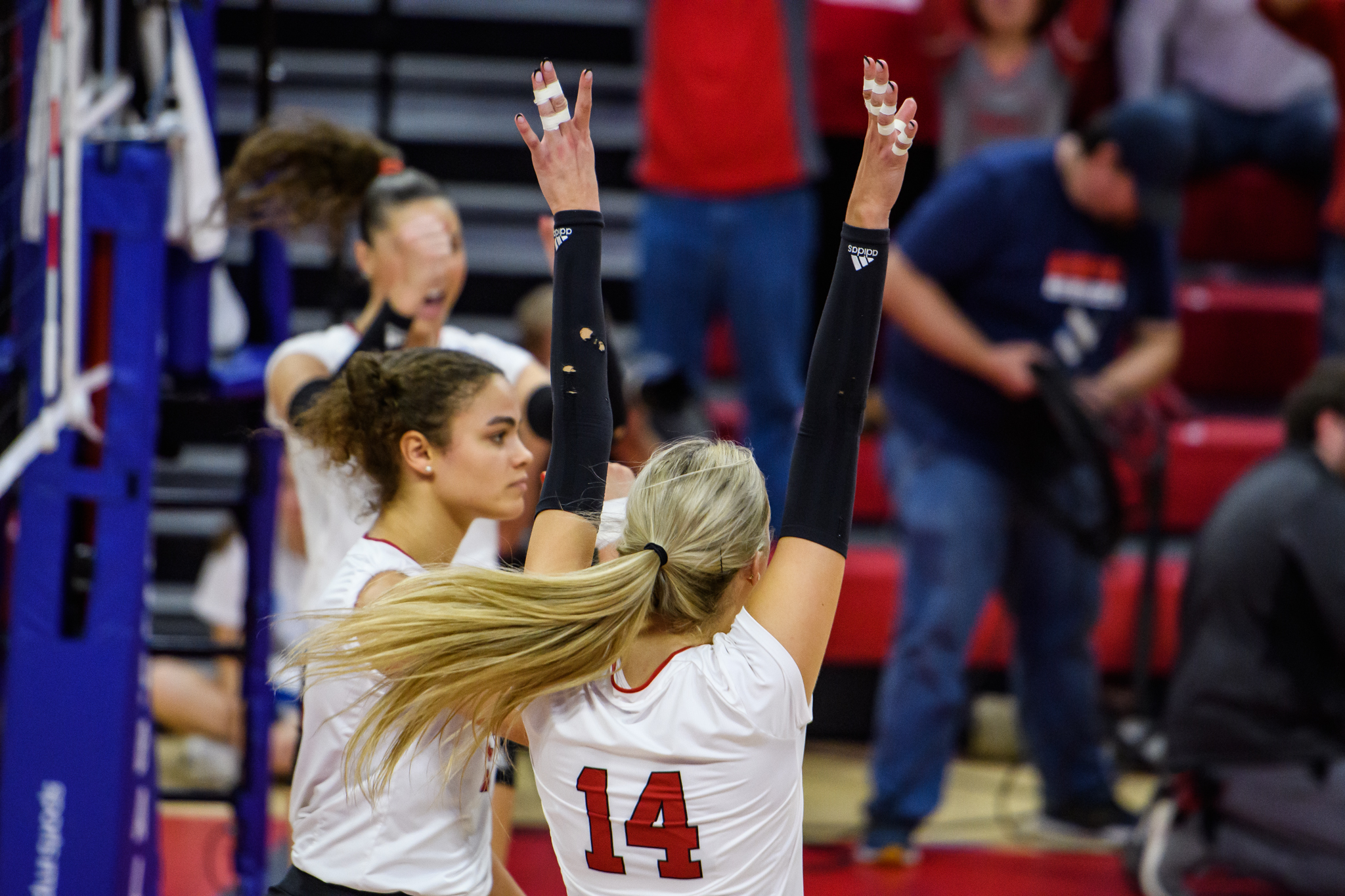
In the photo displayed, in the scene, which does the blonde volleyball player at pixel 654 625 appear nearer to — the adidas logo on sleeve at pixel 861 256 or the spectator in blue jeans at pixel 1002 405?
the adidas logo on sleeve at pixel 861 256

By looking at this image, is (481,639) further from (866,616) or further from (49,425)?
(866,616)

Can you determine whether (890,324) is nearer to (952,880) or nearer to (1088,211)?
(1088,211)

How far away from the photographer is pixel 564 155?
1827 millimetres

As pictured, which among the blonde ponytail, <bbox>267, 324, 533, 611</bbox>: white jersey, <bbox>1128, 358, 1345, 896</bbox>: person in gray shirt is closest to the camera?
the blonde ponytail

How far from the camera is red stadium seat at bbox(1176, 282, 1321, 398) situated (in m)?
5.77

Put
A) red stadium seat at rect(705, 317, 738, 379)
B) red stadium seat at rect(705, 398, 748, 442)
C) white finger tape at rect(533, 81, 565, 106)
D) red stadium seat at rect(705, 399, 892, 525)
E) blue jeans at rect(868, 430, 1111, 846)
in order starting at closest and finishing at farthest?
white finger tape at rect(533, 81, 565, 106) → blue jeans at rect(868, 430, 1111, 846) → red stadium seat at rect(705, 398, 748, 442) → red stadium seat at rect(705, 399, 892, 525) → red stadium seat at rect(705, 317, 738, 379)

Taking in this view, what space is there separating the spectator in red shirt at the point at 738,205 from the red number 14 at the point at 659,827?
2.91 meters

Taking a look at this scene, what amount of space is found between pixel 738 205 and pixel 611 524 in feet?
9.61

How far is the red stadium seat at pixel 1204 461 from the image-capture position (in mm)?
5363

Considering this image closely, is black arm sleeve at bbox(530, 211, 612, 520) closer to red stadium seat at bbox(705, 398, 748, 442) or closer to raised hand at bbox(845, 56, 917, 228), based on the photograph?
raised hand at bbox(845, 56, 917, 228)

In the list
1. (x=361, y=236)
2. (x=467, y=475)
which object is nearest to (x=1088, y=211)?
(x=361, y=236)

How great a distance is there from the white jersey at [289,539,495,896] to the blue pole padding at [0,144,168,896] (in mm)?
923

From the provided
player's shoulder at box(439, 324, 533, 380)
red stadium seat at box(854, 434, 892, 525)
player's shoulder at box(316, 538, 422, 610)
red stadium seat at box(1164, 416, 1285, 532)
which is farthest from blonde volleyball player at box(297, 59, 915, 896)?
red stadium seat at box(1164, 416, 1285, 532)

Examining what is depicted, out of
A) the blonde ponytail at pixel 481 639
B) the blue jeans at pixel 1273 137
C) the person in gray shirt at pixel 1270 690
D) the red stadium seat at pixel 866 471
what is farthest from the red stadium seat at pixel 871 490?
the blonde ponytail at pixel 481 639
